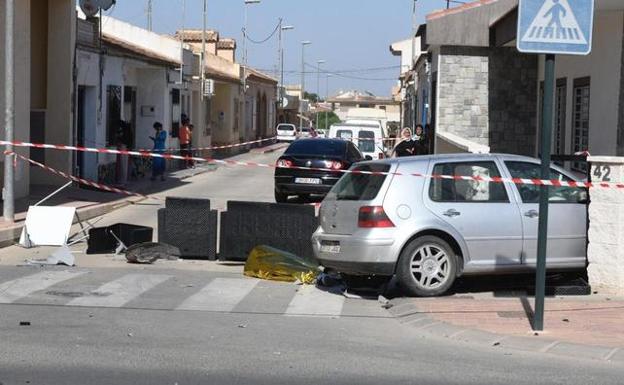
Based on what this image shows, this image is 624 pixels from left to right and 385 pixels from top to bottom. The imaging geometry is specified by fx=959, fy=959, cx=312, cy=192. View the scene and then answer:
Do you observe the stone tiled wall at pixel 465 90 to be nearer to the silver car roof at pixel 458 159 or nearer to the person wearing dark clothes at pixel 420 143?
the person wearing dark clothes at pixel 420 143

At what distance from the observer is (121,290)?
1090 cm

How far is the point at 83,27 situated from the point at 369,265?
50.2 ft

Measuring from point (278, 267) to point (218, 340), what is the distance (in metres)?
3.96

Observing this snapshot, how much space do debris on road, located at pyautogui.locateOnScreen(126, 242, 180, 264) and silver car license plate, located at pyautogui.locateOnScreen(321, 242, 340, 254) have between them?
3285 mm

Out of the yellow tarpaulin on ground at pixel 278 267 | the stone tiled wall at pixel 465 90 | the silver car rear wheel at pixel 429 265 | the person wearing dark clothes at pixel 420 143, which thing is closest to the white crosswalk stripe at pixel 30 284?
the yellow tarpaulin on ground at pixel 278 267

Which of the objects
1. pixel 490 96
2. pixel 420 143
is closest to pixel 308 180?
pixel 420 143

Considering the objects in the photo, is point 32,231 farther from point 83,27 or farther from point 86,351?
point 83,27

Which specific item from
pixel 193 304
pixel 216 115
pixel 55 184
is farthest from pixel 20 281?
pixel 216 115

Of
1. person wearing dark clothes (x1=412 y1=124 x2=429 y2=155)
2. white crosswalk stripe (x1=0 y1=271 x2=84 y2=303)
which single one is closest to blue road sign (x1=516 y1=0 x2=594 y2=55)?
white crosswalk stripe (x1=0 y1=271 x2=84 y2=303)

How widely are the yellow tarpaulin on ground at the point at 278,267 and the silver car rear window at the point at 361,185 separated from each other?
128 centimetres

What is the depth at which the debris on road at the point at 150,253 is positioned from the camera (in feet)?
43.3

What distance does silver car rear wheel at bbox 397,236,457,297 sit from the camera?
1053cm

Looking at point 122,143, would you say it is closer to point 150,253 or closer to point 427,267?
point 150,253

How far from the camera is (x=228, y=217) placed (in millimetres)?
13461
